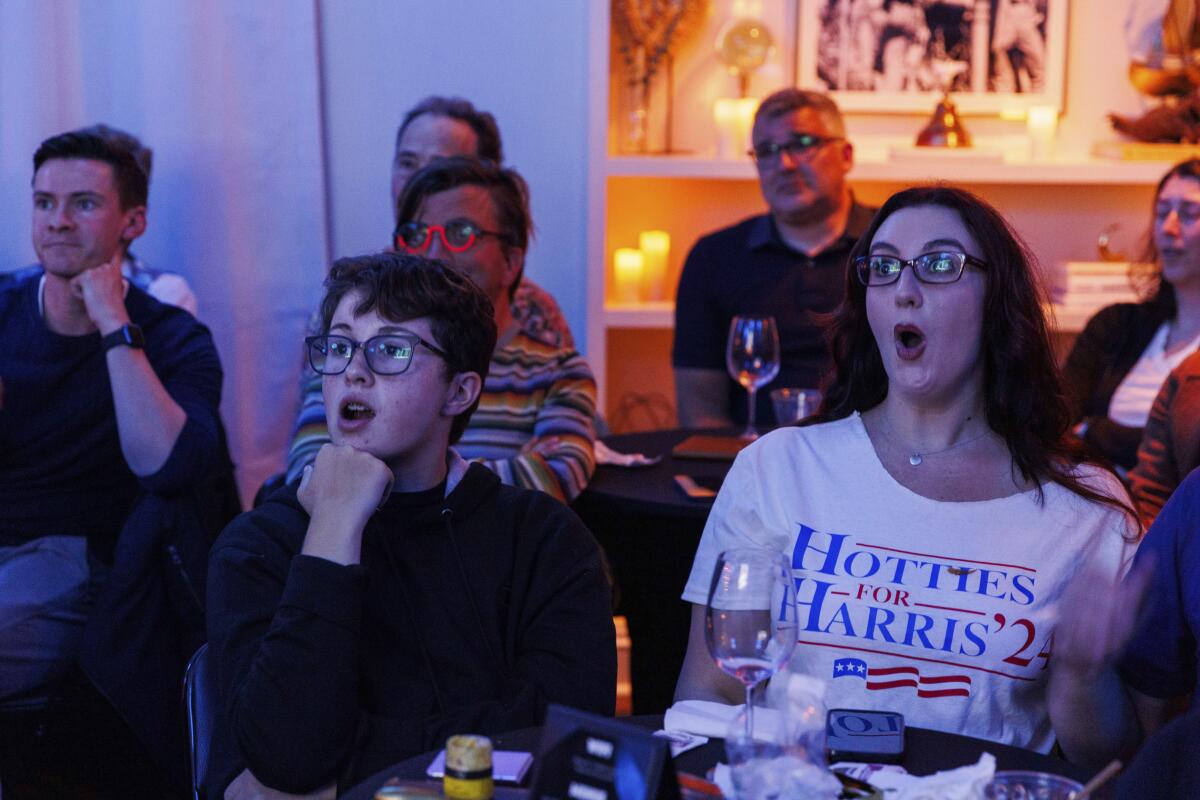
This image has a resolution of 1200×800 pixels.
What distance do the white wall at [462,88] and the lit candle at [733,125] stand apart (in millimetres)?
427

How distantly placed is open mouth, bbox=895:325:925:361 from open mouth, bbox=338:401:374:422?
71 cm

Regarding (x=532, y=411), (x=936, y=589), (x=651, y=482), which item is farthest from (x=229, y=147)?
(x=936, y=589)

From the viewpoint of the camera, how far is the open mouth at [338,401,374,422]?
69.6 inches

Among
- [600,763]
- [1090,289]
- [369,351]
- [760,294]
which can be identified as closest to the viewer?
[600,763]

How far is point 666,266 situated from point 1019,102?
1250 mm

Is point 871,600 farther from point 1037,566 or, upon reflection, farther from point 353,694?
point 353,694

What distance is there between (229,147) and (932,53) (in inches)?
87.1

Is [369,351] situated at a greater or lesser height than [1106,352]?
greater

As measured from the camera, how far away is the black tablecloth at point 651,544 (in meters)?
2.80

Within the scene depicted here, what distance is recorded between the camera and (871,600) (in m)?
1.79

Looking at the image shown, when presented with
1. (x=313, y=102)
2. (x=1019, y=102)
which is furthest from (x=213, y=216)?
(x=1019, y=102)

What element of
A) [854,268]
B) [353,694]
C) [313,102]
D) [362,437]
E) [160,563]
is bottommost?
[160,563]

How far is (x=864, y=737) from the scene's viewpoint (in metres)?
1.47

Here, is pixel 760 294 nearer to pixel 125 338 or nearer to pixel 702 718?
pixel 125 338
